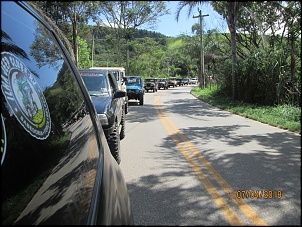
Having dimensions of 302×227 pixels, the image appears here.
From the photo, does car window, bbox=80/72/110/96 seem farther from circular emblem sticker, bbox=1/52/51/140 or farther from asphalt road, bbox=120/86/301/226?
circular emblem sticker, bbox=1/52/51/140

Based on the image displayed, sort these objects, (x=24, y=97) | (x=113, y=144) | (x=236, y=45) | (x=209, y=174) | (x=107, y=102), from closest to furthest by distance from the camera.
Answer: (x=24, y=97)
(x=209, y=174)
(x=113, y=144)
(x=107, y=102)
(x=236, y=45)

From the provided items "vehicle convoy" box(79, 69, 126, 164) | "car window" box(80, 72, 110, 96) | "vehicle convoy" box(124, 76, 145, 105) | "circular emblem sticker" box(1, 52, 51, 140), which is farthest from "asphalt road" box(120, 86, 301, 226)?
"vehicle convoy" box(124, 76, 145, 105)

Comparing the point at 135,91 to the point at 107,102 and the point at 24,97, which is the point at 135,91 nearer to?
the point at 107,102

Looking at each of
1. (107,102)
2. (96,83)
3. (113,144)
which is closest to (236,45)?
(96,83)

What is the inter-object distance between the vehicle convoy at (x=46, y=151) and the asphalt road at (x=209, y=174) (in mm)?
566

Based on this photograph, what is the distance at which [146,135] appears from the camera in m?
8.80

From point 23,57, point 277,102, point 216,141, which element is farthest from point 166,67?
point 23,57

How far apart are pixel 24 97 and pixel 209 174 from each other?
3.88 meters

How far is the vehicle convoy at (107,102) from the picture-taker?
18.0 feet

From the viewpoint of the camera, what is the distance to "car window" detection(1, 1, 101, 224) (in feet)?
4.47

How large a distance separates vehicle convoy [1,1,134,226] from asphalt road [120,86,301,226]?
0.57 m

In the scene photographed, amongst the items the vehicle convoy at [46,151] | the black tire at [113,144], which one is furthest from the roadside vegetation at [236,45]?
the black tire at [113,144]

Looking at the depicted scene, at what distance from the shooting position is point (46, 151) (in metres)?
1.68

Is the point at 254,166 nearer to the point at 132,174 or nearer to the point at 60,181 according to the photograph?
the point at 132,174
